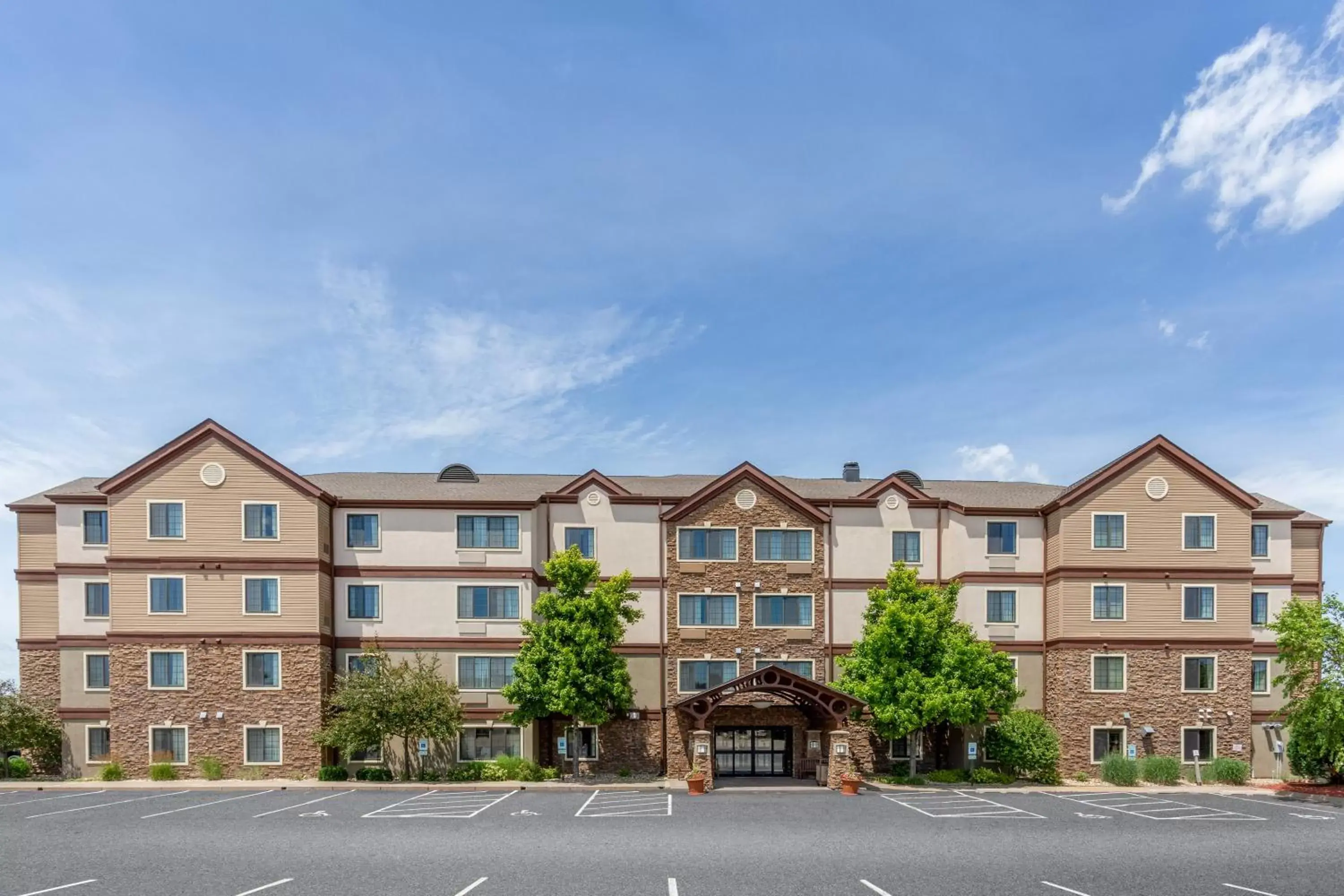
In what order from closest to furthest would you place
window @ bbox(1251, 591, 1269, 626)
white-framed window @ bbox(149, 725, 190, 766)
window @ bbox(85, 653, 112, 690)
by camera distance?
white-framed window @ bbox(149, 725, 190, 766) → window @ bbox(85, 653, 112, 690) → window @ bbox(1251, 591, 1269, 626)

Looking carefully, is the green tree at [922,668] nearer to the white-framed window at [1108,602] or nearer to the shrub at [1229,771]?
the white-framed window at [1108,602]

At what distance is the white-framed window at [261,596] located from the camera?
106 feet

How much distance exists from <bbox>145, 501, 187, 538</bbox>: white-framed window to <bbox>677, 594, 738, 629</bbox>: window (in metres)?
18.7

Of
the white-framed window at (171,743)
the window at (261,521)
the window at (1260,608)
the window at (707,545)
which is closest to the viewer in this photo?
the white-framed window at (171,743)

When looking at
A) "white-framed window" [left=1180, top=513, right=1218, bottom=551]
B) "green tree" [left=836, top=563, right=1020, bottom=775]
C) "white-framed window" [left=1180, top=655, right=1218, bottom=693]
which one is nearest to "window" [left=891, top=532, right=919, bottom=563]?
"green tree" [left=836, top=563, right=1020, bottom=775]

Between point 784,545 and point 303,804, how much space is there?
61.9ft

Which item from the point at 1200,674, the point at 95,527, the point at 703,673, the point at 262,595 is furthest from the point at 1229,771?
the point at 95,527

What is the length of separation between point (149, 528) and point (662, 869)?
24.8 m

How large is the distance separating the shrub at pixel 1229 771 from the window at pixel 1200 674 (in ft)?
8.41

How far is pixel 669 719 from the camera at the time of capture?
33.6m

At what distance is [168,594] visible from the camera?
1268 inches

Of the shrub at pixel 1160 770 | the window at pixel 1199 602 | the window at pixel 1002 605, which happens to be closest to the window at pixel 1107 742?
the shrub at pixel 1160 770

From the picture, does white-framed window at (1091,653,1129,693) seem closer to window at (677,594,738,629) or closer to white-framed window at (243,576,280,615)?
window at (677,594,738,629)

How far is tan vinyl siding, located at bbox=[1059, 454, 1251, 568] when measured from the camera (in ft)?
110
